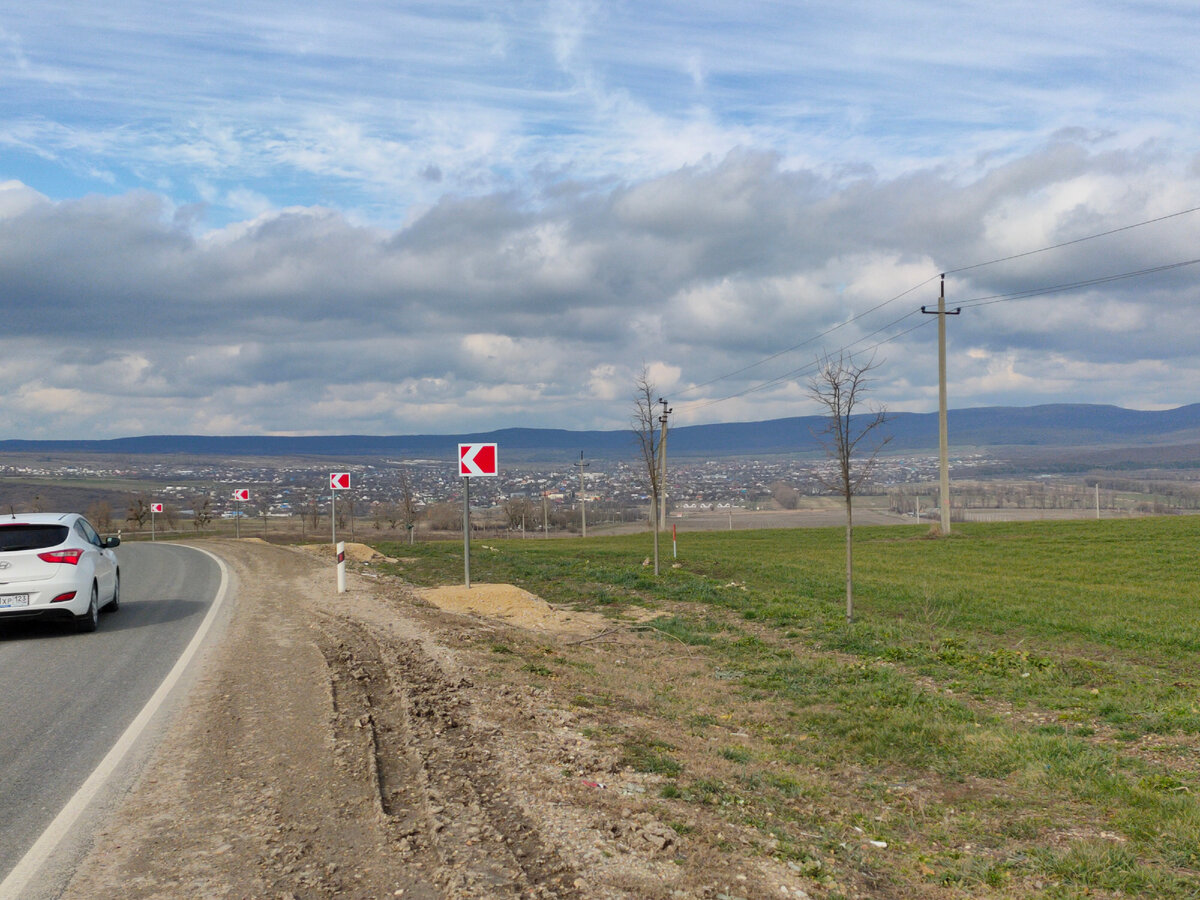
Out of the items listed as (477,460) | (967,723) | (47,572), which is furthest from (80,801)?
(477,460)

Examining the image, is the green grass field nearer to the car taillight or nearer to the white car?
the white car

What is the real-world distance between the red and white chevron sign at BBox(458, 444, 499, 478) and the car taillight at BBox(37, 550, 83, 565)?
6.91m

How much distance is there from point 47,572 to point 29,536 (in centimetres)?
90

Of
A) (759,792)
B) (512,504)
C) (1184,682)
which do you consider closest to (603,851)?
(759,792)

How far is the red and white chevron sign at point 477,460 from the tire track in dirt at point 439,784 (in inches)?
304

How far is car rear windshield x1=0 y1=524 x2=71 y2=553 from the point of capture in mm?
13203

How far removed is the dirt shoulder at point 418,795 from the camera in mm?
4617

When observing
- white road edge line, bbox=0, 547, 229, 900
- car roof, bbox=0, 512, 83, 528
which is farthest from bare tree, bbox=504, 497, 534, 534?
white road edge line, bbox=0, 547, 229, 900

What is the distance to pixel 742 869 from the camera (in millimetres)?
4707

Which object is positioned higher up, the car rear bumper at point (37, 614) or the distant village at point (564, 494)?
the car rear bumper at point (37, 614)

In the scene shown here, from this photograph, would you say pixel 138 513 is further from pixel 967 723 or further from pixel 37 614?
pixel 967 723

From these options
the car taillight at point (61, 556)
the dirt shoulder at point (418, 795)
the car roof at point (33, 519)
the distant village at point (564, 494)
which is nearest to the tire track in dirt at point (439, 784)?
the dirt shoulder at point (418, 795)

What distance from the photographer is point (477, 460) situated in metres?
18.2

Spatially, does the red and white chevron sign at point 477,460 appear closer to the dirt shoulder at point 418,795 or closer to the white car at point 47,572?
the white car at point 47,572
